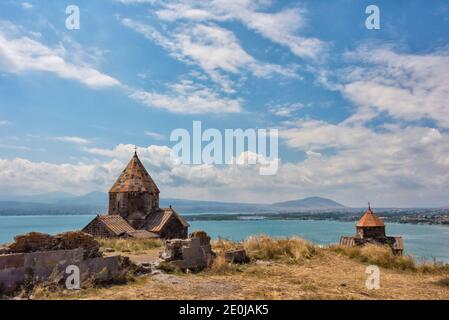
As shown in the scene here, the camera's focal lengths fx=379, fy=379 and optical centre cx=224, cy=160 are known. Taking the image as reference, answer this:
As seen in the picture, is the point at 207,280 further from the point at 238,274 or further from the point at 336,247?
the point at 336,247

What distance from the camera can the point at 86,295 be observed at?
7461 millimetres

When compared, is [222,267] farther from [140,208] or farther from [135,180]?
[135,180]

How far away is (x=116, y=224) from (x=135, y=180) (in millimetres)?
3791

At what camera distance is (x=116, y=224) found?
23.9 meters

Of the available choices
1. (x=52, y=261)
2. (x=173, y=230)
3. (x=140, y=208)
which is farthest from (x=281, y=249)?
(x=140, y=208)

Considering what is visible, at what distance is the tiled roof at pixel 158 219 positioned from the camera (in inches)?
983

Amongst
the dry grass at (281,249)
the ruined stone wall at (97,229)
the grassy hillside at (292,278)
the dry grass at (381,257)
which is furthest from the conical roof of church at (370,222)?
the ruined stone wall at (97,229)

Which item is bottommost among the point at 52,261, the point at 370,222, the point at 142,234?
the point at 370,222

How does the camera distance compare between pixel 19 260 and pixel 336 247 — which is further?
pixel 336 247

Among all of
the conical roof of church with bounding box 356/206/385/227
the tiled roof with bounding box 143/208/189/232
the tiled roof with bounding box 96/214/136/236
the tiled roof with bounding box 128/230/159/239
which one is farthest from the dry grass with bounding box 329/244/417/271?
the conical roof of church with bounding box 356/206/385/227
